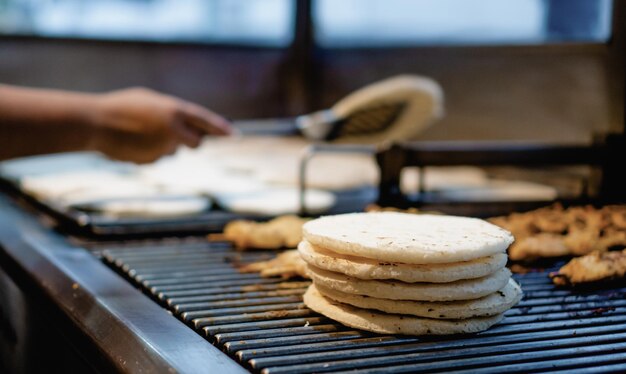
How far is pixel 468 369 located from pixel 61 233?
1733 mm

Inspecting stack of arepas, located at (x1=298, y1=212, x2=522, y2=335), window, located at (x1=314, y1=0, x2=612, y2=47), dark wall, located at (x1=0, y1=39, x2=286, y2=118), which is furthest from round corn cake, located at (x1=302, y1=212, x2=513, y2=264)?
dark wall, located at (x1=0, y1=39, x2=286, y2=118)

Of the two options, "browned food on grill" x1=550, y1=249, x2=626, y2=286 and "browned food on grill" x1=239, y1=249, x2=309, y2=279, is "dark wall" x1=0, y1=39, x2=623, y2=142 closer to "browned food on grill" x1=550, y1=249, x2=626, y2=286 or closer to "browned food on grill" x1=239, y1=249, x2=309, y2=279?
"browned food on grill" x1=550, y1=249, x2=626, y2=286

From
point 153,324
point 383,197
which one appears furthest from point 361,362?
point 383,197

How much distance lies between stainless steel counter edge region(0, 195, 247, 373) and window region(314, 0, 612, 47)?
2.39 m

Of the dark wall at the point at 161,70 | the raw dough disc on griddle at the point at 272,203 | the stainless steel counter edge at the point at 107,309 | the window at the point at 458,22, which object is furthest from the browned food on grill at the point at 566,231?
the dark wall at the point at 161,70

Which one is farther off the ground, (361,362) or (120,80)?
(120,80)

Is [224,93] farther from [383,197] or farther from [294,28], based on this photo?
[383,197]

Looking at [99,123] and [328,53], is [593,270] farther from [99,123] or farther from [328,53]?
[328,53]

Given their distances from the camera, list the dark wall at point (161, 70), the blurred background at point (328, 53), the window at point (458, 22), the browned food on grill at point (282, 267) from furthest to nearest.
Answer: the dark wall at point (161, 70)
the blurred background at point (328, 53)
the window at point (458, 22)
the browned food on grill at point (282, 267)

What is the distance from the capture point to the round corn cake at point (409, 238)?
4.61 feet

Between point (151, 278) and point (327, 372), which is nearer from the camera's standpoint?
point (327, 372)

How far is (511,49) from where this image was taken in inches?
157

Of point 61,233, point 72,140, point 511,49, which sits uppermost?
point 511,49

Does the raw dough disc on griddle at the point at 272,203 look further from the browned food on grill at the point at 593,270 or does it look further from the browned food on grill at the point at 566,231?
the browned food on grill at the point at 593,270
